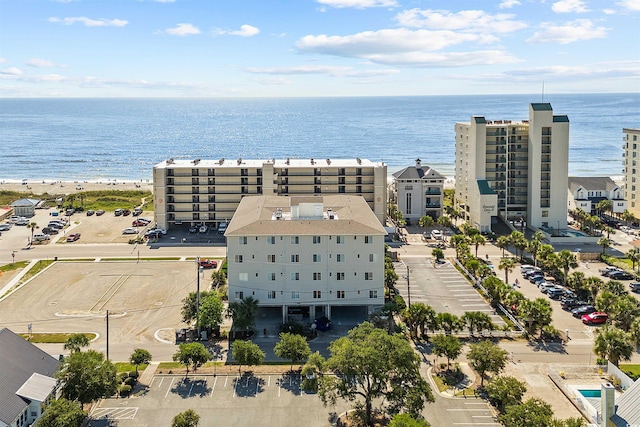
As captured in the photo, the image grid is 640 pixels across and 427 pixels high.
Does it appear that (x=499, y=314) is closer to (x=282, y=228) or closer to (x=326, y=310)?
(x=326, y=310)

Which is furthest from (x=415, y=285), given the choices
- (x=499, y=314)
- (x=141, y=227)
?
(x=141, y=227)

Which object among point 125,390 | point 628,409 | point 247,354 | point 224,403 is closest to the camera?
point 628,409

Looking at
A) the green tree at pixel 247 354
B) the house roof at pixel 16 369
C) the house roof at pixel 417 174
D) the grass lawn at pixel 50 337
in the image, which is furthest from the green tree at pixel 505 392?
the house roof at pixel 417 174

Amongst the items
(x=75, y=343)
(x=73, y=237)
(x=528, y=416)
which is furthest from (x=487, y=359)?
(x=73, y=237)

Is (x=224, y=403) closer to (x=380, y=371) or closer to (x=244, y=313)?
(x=244, y=313)

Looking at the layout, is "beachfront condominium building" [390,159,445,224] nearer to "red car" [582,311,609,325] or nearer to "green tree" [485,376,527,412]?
"red car" [582,311,609,325]

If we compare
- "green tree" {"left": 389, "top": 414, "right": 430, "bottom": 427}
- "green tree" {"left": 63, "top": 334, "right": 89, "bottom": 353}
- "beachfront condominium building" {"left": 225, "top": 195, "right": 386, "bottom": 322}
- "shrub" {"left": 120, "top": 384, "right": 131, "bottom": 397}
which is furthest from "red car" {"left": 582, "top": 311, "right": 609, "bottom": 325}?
"green tree" {"left": 63, "top": 334, "right": 89, "bottom": 353}
